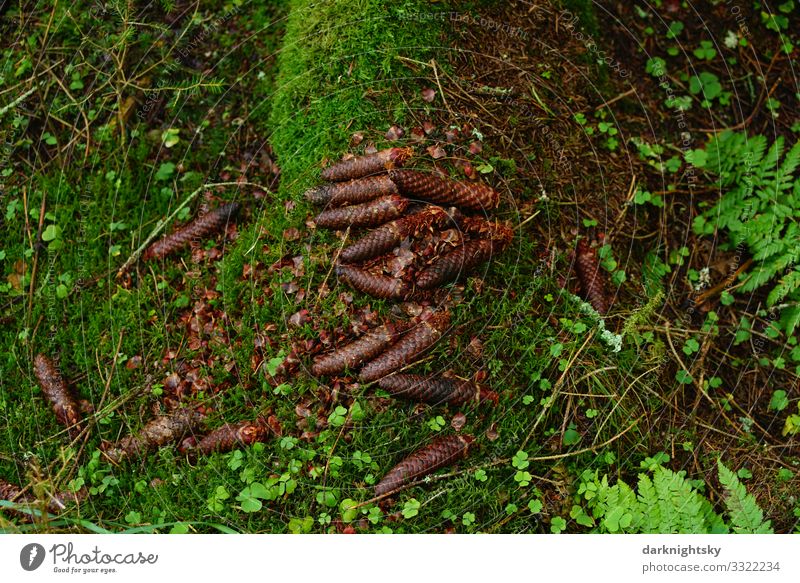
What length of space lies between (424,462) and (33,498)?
2578 mm

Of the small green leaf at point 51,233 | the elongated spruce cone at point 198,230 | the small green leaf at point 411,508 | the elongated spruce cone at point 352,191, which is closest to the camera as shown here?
the small green leaf at point 411,508

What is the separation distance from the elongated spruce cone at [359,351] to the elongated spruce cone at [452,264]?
33cm

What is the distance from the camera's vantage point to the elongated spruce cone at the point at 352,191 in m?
3.62

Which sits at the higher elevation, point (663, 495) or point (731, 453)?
point (663, 495)

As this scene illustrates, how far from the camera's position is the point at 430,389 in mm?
3562

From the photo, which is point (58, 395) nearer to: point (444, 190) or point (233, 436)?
point (233, 436)

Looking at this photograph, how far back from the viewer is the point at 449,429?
3652mm

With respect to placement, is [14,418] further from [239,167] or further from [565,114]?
[565,114]

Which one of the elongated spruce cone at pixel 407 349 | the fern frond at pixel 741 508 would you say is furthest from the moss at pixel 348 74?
the fern frond at pixel 741 508

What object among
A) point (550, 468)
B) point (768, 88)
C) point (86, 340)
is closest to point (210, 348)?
point (86, 340)

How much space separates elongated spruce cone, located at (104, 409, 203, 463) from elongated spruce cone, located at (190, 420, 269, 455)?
0.50ft

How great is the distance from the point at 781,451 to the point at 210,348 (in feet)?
13.1

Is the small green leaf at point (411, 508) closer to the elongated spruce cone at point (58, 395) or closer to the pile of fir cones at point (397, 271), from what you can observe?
the pile of fir cones at point (397, 271)

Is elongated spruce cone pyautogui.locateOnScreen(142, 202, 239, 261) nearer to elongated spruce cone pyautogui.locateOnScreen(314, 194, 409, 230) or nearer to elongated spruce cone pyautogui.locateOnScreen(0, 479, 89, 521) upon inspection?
elongated spruce cone pyautogui.locateOnScreen(314, 194, 409, 230)
